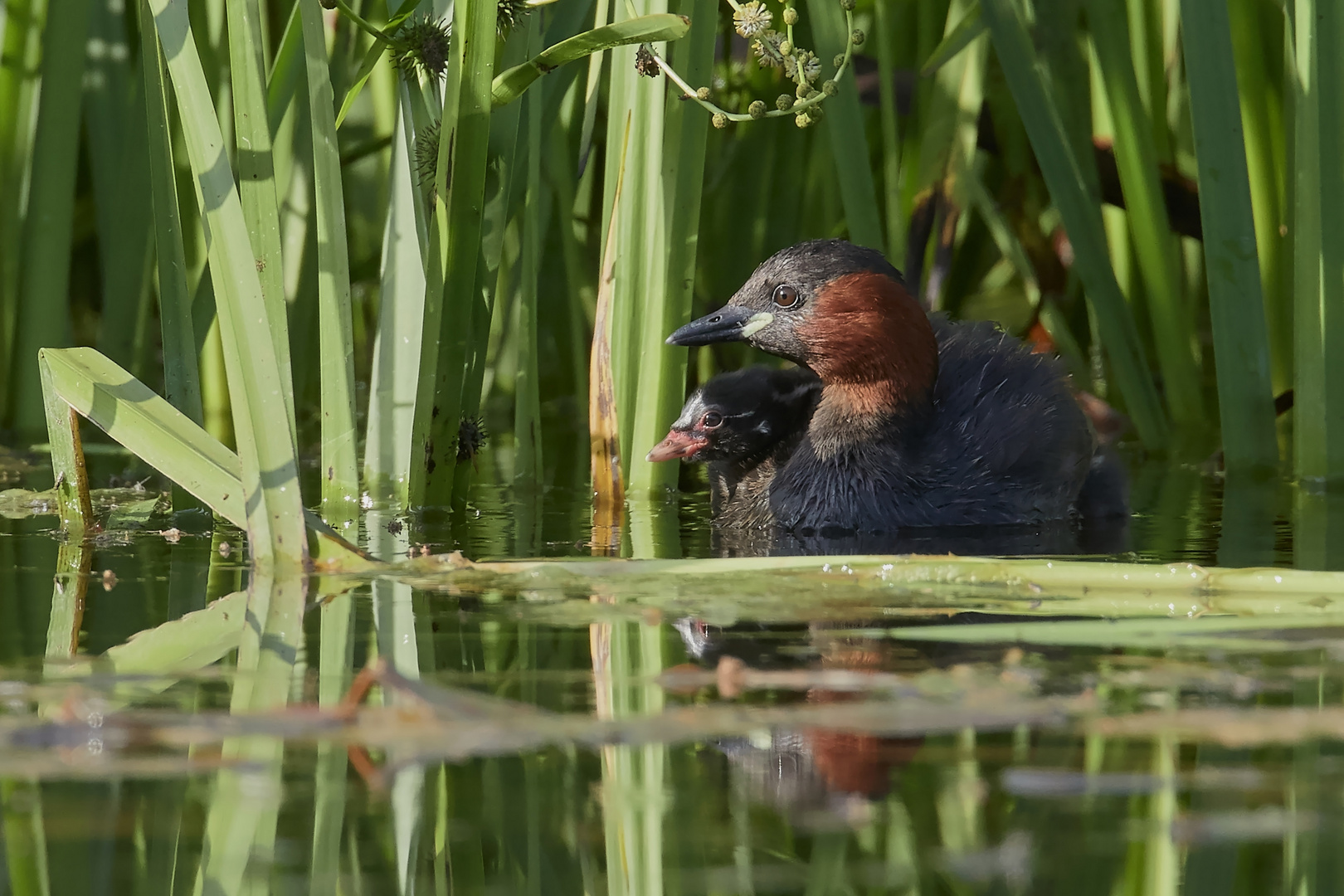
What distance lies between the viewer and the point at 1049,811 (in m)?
1.53

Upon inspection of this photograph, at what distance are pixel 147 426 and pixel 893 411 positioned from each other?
2071 mm

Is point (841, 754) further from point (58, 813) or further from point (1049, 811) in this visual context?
point (58, 813)

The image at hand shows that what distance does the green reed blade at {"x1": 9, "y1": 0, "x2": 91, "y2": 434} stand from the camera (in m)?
4.61

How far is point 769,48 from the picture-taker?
3.38m

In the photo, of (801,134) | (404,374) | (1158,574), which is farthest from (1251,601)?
(801,134)

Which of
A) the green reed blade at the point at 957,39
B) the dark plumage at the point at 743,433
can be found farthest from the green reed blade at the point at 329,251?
the green reed blade at the point at 957,39

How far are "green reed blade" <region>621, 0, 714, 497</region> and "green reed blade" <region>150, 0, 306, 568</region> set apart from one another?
1.23 m

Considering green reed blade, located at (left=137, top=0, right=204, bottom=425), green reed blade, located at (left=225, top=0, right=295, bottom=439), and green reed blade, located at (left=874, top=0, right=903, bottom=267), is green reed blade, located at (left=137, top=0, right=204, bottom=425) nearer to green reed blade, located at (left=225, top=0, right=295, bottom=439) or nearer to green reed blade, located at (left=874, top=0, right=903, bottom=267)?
green reed blade, located at (left=225, top=0, right=295, bottom=439)

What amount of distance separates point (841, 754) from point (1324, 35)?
10.1ft

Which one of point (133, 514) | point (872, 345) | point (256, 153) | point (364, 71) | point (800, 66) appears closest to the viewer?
point (256, 153)

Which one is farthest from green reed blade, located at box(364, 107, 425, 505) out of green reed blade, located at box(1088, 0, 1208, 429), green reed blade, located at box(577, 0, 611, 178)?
green reed blade, located at box(1088, 0, 1208, 429)

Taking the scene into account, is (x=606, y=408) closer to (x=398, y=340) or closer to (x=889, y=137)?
(x=398, y=340)

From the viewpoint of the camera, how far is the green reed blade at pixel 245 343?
268 cm

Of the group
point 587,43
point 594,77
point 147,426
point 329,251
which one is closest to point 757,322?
point 594,77
